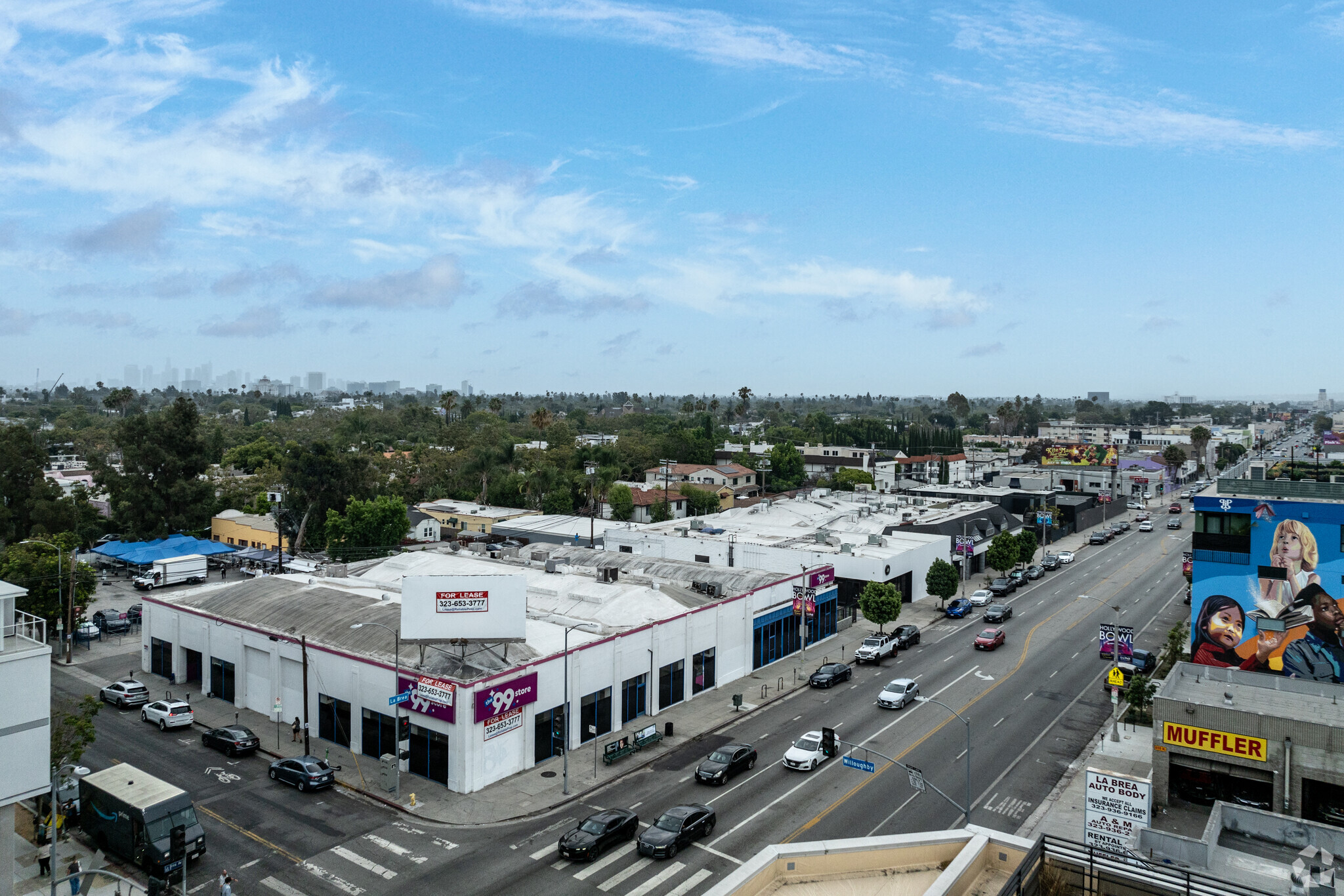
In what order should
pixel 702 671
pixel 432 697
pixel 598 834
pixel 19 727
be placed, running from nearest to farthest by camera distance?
pixel 19 727
pixel 598 834
pixel 432 697
pixel 702 671

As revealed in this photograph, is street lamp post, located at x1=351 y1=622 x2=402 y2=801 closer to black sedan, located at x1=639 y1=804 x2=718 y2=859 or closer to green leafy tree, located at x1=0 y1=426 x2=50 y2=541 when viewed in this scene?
black sedan, located at x1=639 y1=804 x2=718 y2=859

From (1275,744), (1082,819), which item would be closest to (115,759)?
(1082,819)

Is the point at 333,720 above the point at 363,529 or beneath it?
beneath

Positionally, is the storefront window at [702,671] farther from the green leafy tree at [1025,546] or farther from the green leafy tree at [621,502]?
the green leafy tree at [621,502]

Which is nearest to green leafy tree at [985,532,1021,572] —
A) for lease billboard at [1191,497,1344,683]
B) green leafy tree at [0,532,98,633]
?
for lease billboard at [1191,497,1344,683]

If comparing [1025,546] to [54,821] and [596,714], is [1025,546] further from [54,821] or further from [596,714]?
[54,821]

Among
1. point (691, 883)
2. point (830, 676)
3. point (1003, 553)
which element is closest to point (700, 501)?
point (1003, 553)

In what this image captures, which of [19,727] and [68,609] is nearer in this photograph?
[19,727]
